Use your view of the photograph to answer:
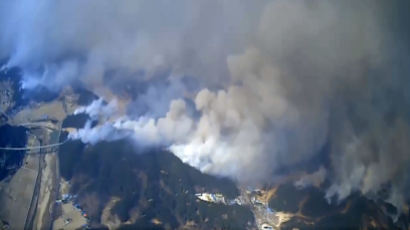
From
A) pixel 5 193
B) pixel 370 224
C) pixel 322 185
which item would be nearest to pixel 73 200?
pixel 5 193

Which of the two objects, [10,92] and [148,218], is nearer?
[148,218]

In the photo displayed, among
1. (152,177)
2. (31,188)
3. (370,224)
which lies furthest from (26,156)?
(370,224)

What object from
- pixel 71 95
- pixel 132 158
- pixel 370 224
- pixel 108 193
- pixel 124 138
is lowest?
pixel 370 224

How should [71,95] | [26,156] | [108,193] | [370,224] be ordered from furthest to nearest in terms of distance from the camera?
[71,95] < [26,156] < [108,193] < [370,224]

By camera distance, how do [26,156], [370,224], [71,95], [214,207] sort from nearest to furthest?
[370,224] < [214,207] < [26,156] < [71,95]

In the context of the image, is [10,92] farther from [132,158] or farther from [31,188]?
[132,158]

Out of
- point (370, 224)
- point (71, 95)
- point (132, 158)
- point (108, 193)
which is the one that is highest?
point (71, 95)

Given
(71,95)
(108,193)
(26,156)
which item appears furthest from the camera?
(71,95)

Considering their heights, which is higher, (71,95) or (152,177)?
(71,95)

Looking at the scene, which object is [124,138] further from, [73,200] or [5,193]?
[5,193]
